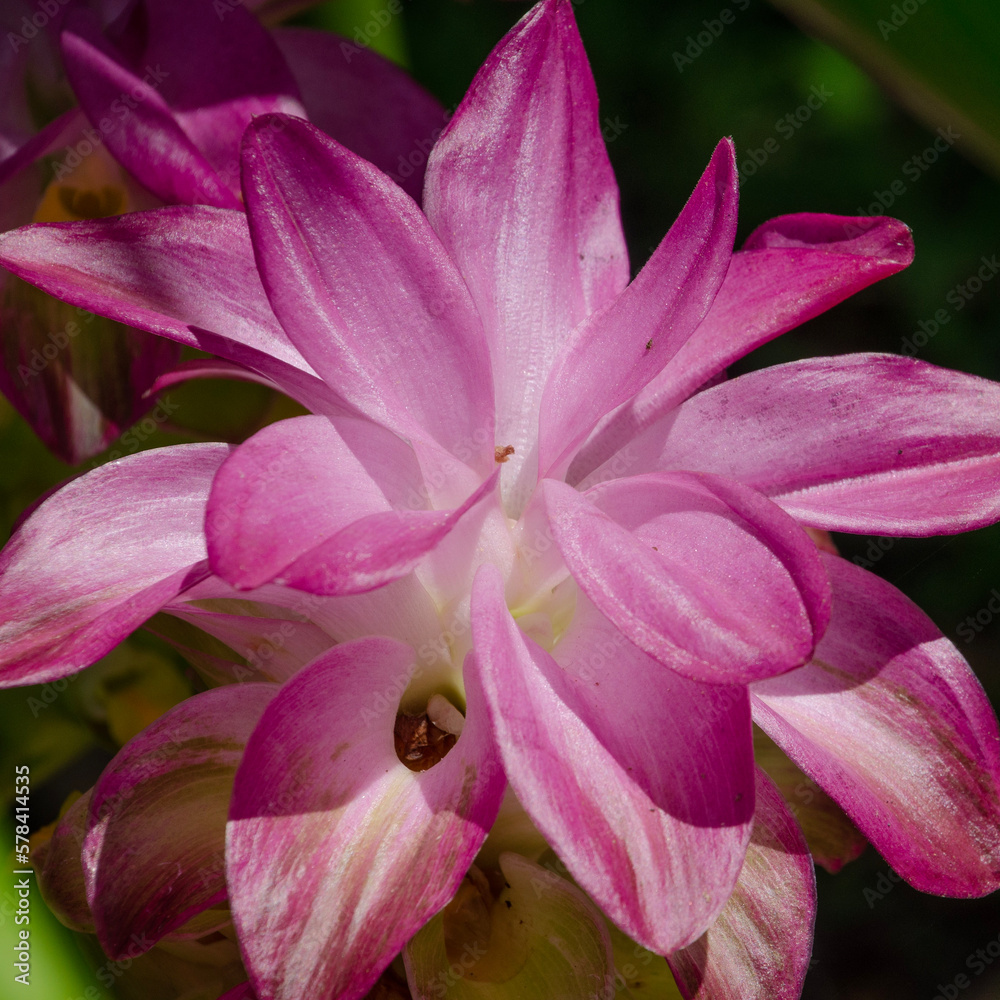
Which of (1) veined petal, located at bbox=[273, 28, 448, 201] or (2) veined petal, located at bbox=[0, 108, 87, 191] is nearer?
(2) veined petal, located at bbox=[0, 108, 87, 191]

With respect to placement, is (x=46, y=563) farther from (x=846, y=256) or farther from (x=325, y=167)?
(x=846, y=256)

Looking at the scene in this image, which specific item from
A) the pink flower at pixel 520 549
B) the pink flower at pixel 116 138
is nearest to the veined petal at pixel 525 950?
the pink flower at pixel 520 549

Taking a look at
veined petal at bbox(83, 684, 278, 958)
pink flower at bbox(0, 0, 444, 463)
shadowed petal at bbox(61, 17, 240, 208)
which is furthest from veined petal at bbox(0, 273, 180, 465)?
veined petal at bbox(83, 684, 278, 958)

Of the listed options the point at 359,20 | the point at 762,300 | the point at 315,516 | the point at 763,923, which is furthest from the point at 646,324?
the point at 359,20

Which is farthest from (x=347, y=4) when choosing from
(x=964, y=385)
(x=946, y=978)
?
(x=946, y=978)

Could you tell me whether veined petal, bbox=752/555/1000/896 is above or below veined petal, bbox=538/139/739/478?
below

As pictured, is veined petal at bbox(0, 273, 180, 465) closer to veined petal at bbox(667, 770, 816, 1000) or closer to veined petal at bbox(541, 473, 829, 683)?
veined petal at bbox(541, 473, 829, 683)

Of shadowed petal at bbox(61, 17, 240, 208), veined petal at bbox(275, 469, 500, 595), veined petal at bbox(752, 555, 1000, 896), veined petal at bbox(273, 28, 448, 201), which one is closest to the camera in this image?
veined petal at bbox(275, 469, 500, 595)

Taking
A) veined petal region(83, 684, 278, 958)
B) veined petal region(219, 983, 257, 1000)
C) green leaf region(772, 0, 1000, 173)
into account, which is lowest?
veined petal region(219, 983, 257, 1000)
